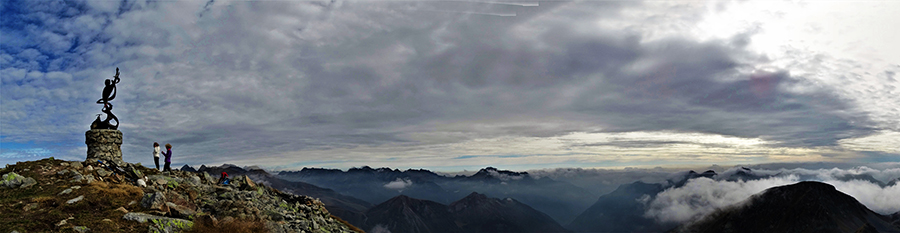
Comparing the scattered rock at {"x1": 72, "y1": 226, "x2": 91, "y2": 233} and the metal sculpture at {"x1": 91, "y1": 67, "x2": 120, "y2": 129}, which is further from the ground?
the metal sculpture at {"x1": 91, "y1": 67, "x2": 120, "y2": 129}

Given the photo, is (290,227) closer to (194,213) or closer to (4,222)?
(194,213)

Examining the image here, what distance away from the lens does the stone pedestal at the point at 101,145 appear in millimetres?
33781

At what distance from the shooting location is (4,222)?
17.5 metres

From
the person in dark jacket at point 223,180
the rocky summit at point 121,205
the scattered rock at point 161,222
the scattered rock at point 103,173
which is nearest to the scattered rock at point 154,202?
the rocky summit at point 121,205

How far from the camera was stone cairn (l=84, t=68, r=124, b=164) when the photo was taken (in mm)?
33875

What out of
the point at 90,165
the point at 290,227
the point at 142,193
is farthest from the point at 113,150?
the point at 290,227

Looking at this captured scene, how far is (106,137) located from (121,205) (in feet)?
64.1

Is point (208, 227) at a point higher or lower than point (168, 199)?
lower

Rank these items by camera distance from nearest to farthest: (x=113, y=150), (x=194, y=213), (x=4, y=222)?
(x=4, y=222) < (x=194, y=213) < (x=113, y=150)

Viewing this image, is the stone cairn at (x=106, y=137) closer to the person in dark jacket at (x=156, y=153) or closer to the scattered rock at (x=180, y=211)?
the person in dark jacket at (x=156, y=153)

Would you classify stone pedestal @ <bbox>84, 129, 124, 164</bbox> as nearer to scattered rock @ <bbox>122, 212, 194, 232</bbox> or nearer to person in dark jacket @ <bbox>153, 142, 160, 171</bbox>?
person in dark jacket @ <bbox>153, 142, 160, 171</bbox>

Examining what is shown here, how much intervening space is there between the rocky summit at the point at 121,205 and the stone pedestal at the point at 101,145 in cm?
358

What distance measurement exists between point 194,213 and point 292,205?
35.4ft

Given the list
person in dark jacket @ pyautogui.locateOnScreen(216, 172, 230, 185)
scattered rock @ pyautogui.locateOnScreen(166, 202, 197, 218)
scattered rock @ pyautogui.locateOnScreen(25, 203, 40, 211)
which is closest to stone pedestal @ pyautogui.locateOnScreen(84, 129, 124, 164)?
person in dark jacket @ pyautogui.locateOnScreen(216, 172, 230, 185)
